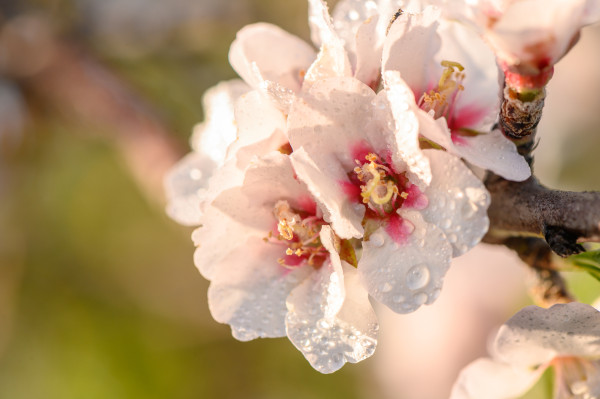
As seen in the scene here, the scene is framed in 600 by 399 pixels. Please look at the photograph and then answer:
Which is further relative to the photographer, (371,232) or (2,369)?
(2,369)

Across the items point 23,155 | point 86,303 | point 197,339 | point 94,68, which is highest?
point 94,68

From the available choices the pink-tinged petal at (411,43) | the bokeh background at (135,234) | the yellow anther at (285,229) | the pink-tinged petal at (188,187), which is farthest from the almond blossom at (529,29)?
the bokeh background at (135,234)

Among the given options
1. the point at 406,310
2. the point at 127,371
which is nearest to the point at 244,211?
the point at 406,310

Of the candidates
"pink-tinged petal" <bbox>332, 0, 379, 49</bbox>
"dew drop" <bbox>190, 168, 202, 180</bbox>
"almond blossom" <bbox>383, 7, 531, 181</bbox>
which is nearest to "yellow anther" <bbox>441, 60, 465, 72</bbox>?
"almond blossom" <bbox>383, 7, 531, 181</bbox>

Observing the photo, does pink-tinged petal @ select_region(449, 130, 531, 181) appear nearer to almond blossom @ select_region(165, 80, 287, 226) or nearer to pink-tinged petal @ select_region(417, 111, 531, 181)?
pink-tinged petal @ select_region(417, 111, 531, 181)

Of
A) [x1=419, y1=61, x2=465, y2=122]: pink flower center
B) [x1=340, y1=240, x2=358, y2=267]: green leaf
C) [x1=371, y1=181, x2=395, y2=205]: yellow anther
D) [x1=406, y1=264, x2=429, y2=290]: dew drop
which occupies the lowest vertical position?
[x1=340, y1=240, x2=358, y2=267]: green leaf

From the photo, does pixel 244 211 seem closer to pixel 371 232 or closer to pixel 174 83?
pixel 371 232

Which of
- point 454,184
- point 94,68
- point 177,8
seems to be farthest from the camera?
point 177,8

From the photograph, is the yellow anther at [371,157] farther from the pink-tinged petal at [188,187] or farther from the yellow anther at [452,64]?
the pink-tinged petal at [188,187]
